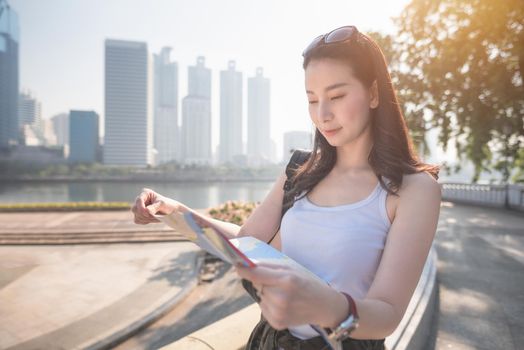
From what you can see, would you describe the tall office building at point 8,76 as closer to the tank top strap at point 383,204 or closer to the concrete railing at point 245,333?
the concrete railing at point 245,333

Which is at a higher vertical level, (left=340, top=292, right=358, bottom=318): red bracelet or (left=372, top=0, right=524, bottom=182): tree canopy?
(left=372, top=0, right=524, bottom=182): tree canopy

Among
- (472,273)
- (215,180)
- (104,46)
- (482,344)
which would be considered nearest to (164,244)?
(472,273)

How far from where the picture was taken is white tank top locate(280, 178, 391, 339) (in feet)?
3.28

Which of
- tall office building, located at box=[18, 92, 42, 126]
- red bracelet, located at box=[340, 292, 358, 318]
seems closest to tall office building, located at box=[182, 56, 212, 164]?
tall office building, located at box=[18, 92, 42, 126]

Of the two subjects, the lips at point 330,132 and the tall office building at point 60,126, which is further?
the tall office building at point 60,126

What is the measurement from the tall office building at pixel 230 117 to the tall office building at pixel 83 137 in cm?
5422

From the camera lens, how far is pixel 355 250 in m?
1.00

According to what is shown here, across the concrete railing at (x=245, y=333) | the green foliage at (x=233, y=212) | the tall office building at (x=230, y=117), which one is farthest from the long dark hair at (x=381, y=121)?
the tall office building at (x=230, y=117)

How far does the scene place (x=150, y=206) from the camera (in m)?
1.19

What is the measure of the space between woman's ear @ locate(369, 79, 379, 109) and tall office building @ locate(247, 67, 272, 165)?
14706cm

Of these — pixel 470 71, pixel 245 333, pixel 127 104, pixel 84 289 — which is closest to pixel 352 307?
pixel 245 333

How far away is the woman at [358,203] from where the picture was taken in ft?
2.90

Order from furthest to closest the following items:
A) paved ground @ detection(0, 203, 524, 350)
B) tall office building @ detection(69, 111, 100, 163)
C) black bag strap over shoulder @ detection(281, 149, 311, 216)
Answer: tall office building @ detection(69, 111, 100, 163) → paved ground @ detection(0, 203, 524, 350) → black bag strap over shoulder @ detection(281, 149, 311, 216)

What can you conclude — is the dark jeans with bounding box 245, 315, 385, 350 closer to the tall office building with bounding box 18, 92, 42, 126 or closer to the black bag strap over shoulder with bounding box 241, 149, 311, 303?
the black bag strap over shoulder with bounding box 241, 149, 311, 303
